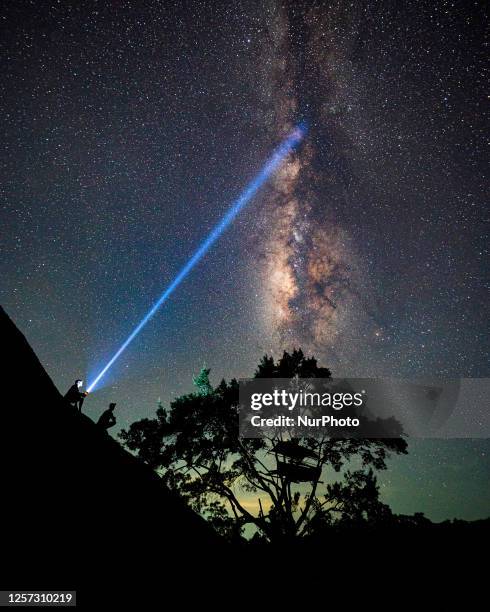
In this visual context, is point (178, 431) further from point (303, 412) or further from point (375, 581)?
point (375, 581)

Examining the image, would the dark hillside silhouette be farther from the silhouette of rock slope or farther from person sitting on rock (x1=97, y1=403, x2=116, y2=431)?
person sitting on rock (x1=97, y1=403, x2=116, y2=431)

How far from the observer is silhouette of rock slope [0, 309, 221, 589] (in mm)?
4461

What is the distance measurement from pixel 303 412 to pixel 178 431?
7423 mm

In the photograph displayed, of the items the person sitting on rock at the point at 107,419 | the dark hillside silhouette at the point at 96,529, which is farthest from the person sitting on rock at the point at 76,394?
the dark hillside silhouette at the point at 96,529

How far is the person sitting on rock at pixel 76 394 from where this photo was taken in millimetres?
10445

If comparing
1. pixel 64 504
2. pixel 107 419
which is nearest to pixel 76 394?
pixel 107 419

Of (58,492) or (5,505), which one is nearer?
(5,505)

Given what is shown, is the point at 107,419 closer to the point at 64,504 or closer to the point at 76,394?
Result: the point at 76,394

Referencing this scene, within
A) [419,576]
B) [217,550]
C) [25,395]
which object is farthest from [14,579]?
[419,576]

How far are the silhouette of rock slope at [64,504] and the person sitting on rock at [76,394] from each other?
3.08 metres

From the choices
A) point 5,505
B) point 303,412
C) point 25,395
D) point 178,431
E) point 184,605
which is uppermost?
point 303,412

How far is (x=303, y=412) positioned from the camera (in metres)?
18.5

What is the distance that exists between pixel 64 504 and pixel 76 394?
610 centimetres

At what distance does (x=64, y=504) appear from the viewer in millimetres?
5117
